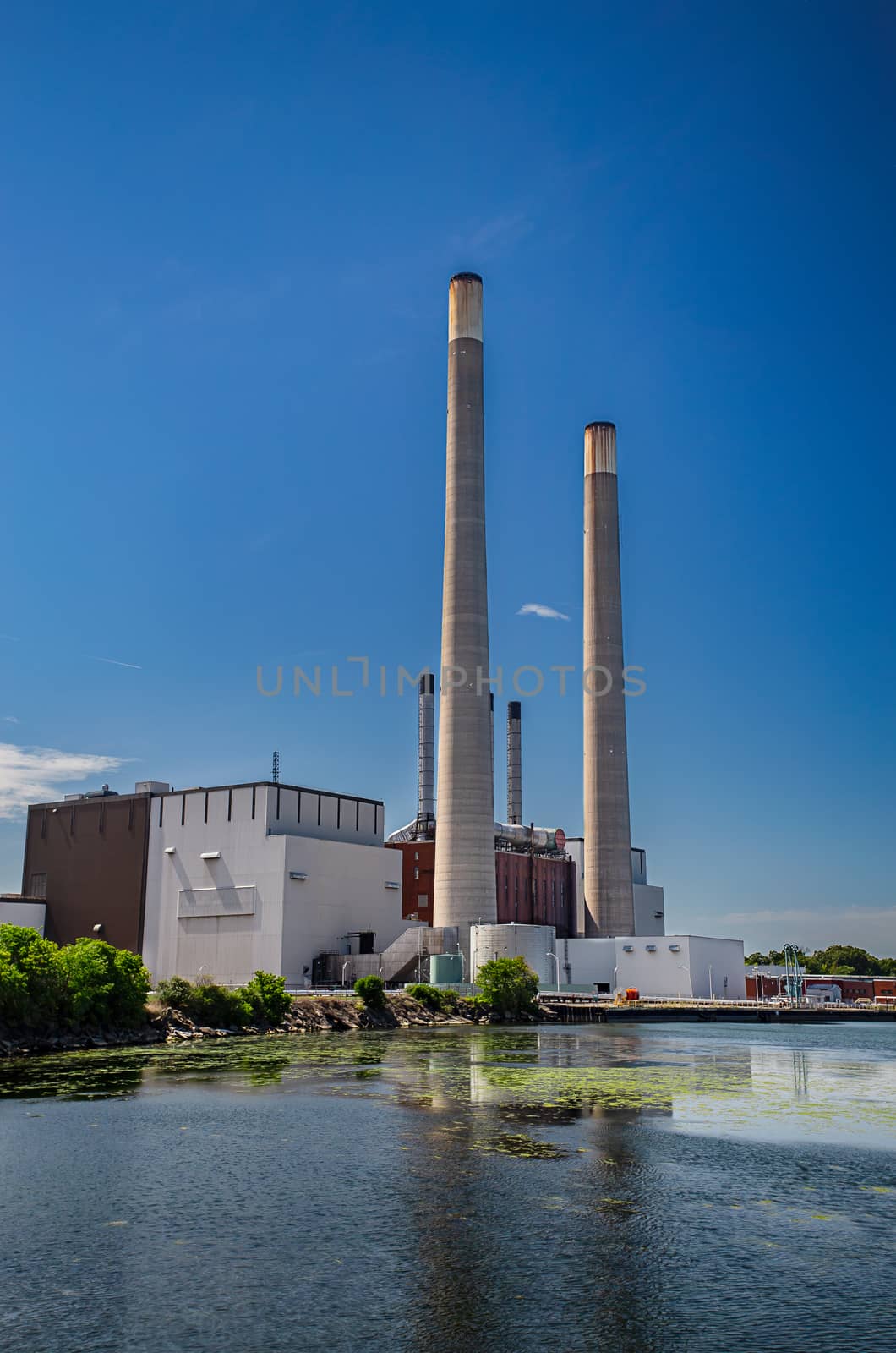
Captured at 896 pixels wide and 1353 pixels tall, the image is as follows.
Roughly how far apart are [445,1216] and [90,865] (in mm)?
69595

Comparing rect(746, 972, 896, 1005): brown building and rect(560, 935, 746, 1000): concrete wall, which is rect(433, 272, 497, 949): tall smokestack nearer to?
rect(560, 935, 746, 1000): concrete wall

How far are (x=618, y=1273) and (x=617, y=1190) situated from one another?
441 centimetres

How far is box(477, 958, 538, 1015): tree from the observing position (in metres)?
66.1

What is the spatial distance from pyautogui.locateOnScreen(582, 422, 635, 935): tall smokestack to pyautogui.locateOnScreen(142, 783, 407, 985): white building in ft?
57.2

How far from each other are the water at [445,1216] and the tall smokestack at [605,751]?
55333mm

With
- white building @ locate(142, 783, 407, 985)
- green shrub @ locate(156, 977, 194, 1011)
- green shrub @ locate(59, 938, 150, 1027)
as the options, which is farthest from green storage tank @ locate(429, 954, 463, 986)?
green shrub @ locate(59, 938, 150, 1027)

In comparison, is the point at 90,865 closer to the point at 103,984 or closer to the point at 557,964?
the point at 557,964

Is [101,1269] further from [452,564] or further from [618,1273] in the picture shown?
[452,564]

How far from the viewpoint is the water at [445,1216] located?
1073 centimetres

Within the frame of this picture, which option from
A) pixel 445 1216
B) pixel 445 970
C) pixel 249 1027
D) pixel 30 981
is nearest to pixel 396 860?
pixel 445 970

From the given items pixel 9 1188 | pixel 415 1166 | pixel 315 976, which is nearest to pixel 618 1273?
pixel 415 1166

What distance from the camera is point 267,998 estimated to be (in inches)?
2089

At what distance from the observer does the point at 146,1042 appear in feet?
150

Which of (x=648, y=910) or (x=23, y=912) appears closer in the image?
(x=23, y=912)
